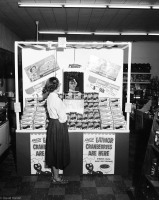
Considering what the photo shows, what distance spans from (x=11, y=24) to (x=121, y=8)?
4.30 m

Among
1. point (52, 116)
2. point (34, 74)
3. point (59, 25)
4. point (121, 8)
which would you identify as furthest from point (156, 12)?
point (52, 116)

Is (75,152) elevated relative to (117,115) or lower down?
lower down

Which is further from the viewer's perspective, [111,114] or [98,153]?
[111,114]

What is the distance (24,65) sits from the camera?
174 inches

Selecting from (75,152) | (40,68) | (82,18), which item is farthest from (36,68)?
(82,18)

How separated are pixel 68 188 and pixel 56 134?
34.3 inches

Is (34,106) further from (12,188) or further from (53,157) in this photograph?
(12,188)

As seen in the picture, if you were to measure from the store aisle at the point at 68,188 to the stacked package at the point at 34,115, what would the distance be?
90 cm

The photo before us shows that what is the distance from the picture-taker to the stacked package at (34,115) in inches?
165

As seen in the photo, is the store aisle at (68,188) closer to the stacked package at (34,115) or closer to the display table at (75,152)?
the display table at (75,152)

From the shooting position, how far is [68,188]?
382 centimetres

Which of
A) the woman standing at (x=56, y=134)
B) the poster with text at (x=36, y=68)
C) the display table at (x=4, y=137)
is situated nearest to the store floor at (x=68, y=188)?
the woman standing at (x=56, y=134)

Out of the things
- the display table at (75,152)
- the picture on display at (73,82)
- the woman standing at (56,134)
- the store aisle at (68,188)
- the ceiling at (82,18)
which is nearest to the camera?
the store aisle at (68,188)

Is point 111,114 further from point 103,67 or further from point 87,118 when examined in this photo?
point 103,67
